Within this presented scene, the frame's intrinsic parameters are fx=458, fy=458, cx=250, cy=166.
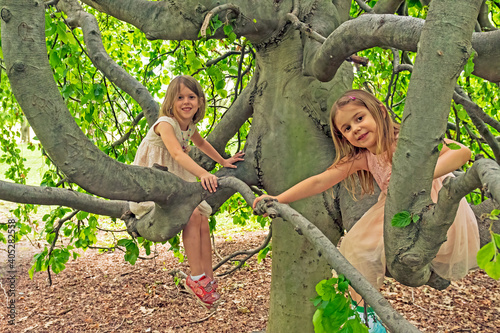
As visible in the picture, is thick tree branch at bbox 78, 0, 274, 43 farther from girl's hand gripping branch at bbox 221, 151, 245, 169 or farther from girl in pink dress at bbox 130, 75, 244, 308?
girl's hand gripping branch at bbox 221, 151, 245, 169

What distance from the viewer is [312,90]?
271 cm

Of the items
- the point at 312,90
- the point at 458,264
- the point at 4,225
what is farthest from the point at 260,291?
the point at 458,264

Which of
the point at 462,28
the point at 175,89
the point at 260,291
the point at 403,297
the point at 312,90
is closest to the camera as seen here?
the point at 462,28

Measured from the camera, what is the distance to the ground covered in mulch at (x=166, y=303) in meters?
4.39

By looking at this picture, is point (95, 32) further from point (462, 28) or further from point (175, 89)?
point (462, 28)

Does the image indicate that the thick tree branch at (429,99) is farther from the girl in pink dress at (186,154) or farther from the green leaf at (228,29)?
the girl in pink dress at (186,154)

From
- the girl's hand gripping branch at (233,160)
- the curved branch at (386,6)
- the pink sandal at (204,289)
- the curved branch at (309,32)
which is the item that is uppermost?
the curved branch at (386,6)

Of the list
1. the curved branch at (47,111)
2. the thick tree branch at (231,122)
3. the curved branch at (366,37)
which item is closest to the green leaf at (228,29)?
the curved branch at (366,37)

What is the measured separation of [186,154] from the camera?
2771 mm

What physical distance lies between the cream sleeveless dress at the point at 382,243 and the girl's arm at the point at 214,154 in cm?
95

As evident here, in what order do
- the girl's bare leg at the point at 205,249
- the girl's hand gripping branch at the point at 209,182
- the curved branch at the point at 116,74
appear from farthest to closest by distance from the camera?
the curved branch at the point at 116,74 → the girl's bare leg at the point at 205,249 → the girl's hand gripping branch at the point at 209,182

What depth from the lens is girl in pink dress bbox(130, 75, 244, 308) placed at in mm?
2861

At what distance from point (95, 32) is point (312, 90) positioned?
170 centimetres

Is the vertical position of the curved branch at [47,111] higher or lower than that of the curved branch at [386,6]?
lower
